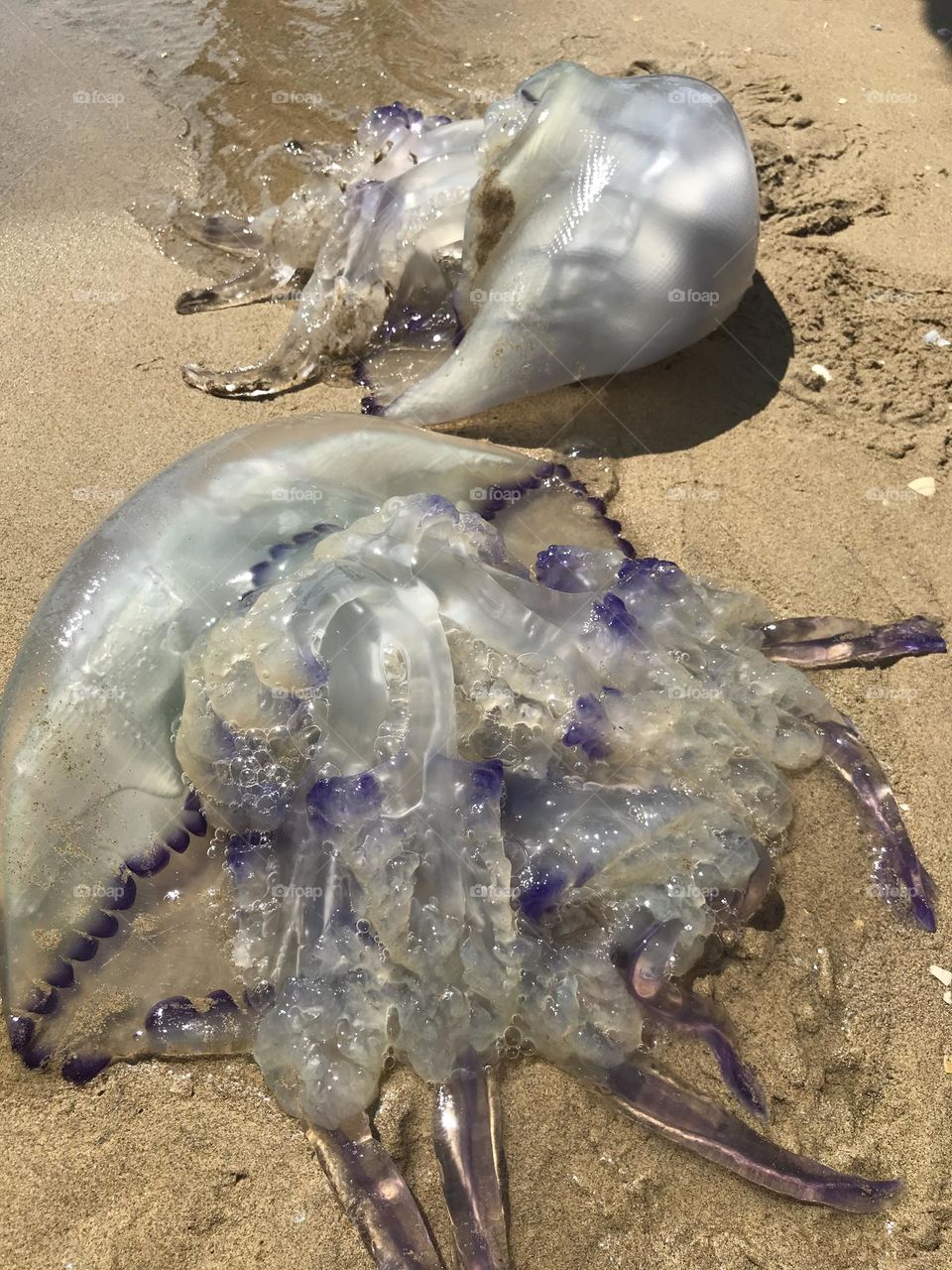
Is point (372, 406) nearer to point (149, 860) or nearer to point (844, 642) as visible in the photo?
point (844, 642)

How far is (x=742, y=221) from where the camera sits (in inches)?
143

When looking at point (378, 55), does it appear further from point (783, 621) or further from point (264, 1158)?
point (264, 1158)

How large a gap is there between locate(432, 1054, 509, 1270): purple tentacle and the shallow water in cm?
388

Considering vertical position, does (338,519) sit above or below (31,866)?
above

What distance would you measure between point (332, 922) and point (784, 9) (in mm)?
5919

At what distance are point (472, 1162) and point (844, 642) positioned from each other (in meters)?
1.74

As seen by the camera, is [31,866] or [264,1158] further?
[31,866]

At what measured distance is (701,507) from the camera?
346 cm

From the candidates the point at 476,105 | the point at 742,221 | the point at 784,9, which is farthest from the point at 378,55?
the point at 742,221

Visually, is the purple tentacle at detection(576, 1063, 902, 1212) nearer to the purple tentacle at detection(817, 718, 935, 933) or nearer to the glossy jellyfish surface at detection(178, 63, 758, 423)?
the purple tentacle at detection(817, 718, 935, 933)

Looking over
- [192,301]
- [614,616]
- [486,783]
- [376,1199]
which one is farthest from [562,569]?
[192,301]

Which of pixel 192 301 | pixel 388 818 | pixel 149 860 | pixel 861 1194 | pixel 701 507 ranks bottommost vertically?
pixel 861 1194

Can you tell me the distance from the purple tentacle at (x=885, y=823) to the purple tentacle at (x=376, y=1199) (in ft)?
4.28

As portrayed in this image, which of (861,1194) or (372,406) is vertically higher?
(372,406)
